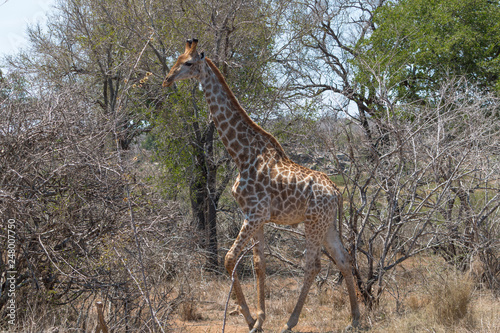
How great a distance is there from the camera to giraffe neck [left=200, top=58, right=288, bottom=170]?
555cm

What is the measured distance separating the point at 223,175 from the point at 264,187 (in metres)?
4.82

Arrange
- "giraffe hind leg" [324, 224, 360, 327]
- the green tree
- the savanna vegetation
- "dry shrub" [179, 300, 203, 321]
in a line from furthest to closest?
the green tree, "dry shrub" [179, 300, 203, 321], "giraffe hind leg" [324, 224, 360, 327], the savanna vegetation

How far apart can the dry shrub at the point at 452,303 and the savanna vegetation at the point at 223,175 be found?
0.06 feet

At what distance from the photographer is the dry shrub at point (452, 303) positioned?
5.43 meters

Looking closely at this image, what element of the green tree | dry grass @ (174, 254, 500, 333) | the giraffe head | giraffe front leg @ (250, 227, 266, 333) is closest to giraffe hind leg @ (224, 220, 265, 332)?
giraffe front leg @ (250, 227, 266, 333)

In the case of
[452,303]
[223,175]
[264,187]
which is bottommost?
[452,303]

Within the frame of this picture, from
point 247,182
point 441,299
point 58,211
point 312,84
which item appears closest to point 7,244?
point 58,211

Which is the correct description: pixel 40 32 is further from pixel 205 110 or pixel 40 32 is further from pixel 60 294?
pixel 60 294

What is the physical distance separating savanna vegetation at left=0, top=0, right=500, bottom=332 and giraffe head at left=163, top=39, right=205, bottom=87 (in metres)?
0.96

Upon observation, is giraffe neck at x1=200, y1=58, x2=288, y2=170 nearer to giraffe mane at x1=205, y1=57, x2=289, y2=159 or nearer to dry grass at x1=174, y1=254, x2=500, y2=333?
giraffe mane at x1=205, y1=57, x2=289, y2=159

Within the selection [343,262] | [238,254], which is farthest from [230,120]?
[343,262]

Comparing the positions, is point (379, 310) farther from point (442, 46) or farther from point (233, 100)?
point (442, 46)

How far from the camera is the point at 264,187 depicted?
5.45 meters

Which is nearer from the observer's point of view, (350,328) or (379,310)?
(350,328)
